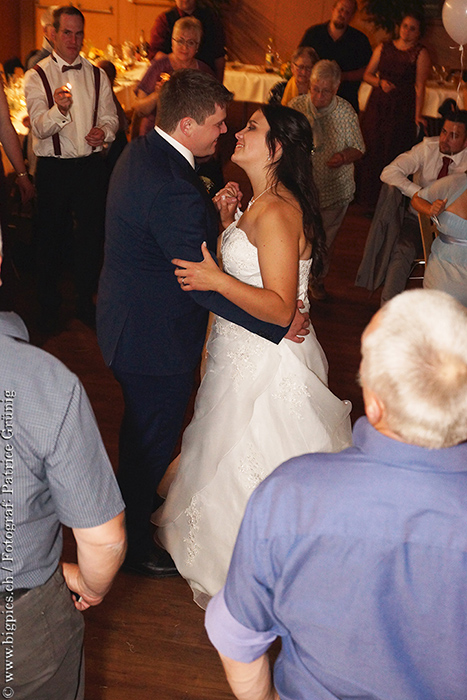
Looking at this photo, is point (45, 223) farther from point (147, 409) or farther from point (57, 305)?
point (147, 409)

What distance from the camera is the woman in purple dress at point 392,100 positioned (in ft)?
21.7

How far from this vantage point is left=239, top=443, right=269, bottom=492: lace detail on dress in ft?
7.64

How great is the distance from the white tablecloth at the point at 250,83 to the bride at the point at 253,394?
19.5 ft

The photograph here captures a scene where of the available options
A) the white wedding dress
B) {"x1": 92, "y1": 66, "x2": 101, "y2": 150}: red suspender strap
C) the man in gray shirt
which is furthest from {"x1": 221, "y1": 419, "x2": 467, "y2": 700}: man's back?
{"x1": 92, "y1": 66, "x2": 101, "y2": 150}: red suspender strap

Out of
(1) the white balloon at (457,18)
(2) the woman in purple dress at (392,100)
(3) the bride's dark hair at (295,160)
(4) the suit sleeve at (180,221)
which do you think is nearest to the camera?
(4) the suit sleeve at (180,221)

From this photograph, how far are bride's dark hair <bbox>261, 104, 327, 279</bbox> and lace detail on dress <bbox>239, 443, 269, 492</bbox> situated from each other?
0.73 metres

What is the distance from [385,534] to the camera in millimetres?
986

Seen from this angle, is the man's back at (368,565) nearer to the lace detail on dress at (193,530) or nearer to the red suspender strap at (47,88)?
the lace detail on dress at (193,530)

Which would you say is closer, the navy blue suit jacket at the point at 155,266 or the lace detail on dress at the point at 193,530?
the navy blue suit jacket at the point at 155,266

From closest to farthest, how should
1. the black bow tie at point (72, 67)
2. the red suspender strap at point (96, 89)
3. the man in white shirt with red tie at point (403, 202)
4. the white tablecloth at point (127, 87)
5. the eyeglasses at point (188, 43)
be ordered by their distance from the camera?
the black bow tie at point (72, 67)
the red suspender strap at point (96, 89)
the man in white shirt with red tie at point (403, 202)
the eyeglasses at point (188, 43)
the white tablecloth at point (127, 87)

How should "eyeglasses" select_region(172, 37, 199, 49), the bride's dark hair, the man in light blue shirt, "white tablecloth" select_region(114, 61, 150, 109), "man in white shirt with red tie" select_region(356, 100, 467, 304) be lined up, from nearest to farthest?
the man in light blue shirt < the bride's dark hair < "man in white shirt with red tie" select_region(356, 100, 467, 304) < "eyeglasses" select_region(172, 37, 199, 49) < "white tablecloth" select_region(114, 61, 150, 109)

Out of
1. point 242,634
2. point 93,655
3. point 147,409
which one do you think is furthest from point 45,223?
point 242,634

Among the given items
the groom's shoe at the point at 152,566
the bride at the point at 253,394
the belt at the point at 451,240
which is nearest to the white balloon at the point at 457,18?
the belt at the point at 451,240

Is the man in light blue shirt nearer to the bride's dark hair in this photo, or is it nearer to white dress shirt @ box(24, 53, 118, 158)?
the bride's dark hair
